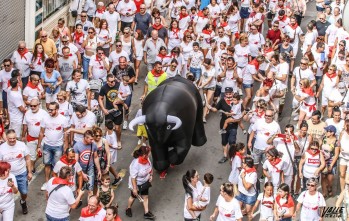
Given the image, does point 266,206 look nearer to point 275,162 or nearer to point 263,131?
point 275,162

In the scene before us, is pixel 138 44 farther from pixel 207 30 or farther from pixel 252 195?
pixel 252 195

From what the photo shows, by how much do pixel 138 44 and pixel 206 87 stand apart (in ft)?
8.31

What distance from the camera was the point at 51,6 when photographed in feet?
69.1

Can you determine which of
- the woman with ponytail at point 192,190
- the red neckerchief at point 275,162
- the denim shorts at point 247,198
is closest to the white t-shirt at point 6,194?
the woman with ponytail at point 192,190

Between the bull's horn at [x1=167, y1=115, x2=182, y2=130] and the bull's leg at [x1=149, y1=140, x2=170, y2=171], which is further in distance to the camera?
Answer: the bull's leg at [x1=149, y1=140, x2=170, y2=171]

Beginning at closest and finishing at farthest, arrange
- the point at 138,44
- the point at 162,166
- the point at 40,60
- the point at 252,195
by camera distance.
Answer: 1. the point at 252,195
2. the point at 162,166
3. the point at 40,60
4. the point at 138,44

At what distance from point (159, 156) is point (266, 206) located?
262cm

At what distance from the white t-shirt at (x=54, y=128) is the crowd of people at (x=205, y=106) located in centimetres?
2

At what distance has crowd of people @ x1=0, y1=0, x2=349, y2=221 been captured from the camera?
40.6ft

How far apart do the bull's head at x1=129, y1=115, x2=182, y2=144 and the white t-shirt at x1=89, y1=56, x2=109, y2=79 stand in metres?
3.31

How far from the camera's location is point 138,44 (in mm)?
18594

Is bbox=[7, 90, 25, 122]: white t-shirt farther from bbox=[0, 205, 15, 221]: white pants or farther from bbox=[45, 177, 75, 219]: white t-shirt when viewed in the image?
bbox=[45, 177, 75, 219]: white t-shirt

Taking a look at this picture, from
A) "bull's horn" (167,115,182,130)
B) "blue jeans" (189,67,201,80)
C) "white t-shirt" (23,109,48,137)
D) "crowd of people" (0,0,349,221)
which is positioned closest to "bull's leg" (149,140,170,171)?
"crowd of people" (0,0,349,221)

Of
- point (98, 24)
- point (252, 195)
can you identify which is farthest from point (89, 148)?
point (98, 24)
